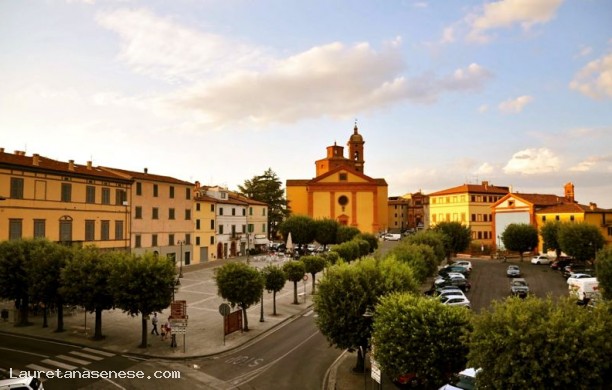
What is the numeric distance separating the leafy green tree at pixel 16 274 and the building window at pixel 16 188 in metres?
10.5

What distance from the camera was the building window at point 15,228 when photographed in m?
38.0

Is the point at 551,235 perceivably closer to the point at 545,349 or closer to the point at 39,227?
the point at 545,349

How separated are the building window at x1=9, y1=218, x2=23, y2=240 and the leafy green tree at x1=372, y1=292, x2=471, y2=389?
3741cm

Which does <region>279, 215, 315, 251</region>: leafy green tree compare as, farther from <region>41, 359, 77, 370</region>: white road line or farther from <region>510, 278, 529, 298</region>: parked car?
<region>41, 359, 77, 370</region>: white road line

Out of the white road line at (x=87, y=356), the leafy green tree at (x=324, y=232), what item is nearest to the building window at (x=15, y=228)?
the white road line at (x=87, y=356)

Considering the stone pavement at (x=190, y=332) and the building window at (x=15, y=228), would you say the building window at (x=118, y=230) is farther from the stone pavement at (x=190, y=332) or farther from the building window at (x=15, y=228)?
the stone pavement at (x=190, y=332)

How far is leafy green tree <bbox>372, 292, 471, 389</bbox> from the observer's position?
47.6 ft

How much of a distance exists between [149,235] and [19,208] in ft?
54.5

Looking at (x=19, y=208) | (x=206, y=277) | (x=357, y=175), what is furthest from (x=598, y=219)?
(x=19, y=208)

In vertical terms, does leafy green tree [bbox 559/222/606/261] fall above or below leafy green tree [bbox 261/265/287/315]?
above

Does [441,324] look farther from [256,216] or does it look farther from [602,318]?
[256,216]

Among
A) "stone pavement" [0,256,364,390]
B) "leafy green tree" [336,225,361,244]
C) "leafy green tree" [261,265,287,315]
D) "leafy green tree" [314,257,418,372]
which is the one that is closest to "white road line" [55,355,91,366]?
"stone pavement" [0,256,364,390]

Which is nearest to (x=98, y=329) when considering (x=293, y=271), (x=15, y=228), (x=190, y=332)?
(x=190, y=332)

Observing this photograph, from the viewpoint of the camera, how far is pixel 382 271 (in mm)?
20406
